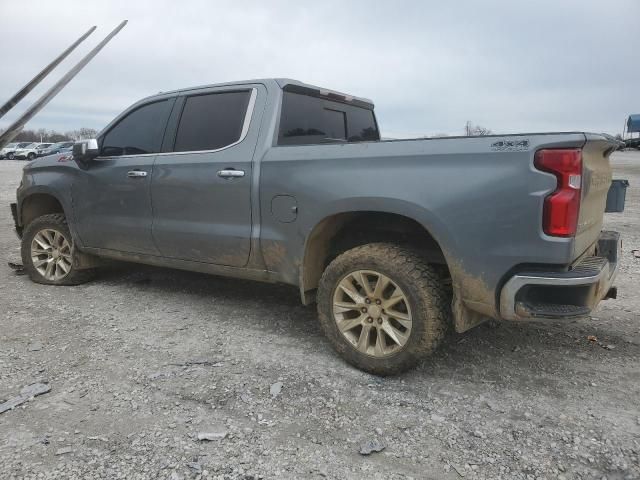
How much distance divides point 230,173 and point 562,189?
221 centimetres

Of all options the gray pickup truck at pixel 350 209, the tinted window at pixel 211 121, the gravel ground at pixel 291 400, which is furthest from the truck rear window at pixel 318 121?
the gravel ground at pixel 291 400

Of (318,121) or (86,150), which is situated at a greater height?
(318,121)

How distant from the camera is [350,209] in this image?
3.09 metres

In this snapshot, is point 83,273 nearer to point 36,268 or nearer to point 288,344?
point 36,268

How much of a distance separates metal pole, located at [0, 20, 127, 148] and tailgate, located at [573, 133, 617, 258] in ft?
16.7

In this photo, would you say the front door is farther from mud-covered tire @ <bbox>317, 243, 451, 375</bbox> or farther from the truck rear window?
mud-covered tire @ <bbox>317, 243, 451, 375</bbox>

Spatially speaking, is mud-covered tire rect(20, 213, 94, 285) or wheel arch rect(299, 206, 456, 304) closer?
wheel arch rect(299, 206, 456, 304)

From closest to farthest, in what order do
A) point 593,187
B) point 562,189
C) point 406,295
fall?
point 562,189 < point 593,187 < point 406,295

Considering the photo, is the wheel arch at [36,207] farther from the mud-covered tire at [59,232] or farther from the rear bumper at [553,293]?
the rear bumper at [553,293]

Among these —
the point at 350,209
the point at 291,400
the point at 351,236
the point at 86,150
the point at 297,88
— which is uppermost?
the point at 297,88

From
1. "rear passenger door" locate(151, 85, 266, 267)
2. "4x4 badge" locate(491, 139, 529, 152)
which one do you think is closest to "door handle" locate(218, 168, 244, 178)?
"rear passenger door" locate(151, 85, 266, 267)

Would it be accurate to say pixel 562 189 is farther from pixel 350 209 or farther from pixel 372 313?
pixel 372 313

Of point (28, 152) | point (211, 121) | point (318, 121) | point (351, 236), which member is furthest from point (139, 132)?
point (28, 152)

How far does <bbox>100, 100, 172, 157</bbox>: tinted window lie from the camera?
430 cm
